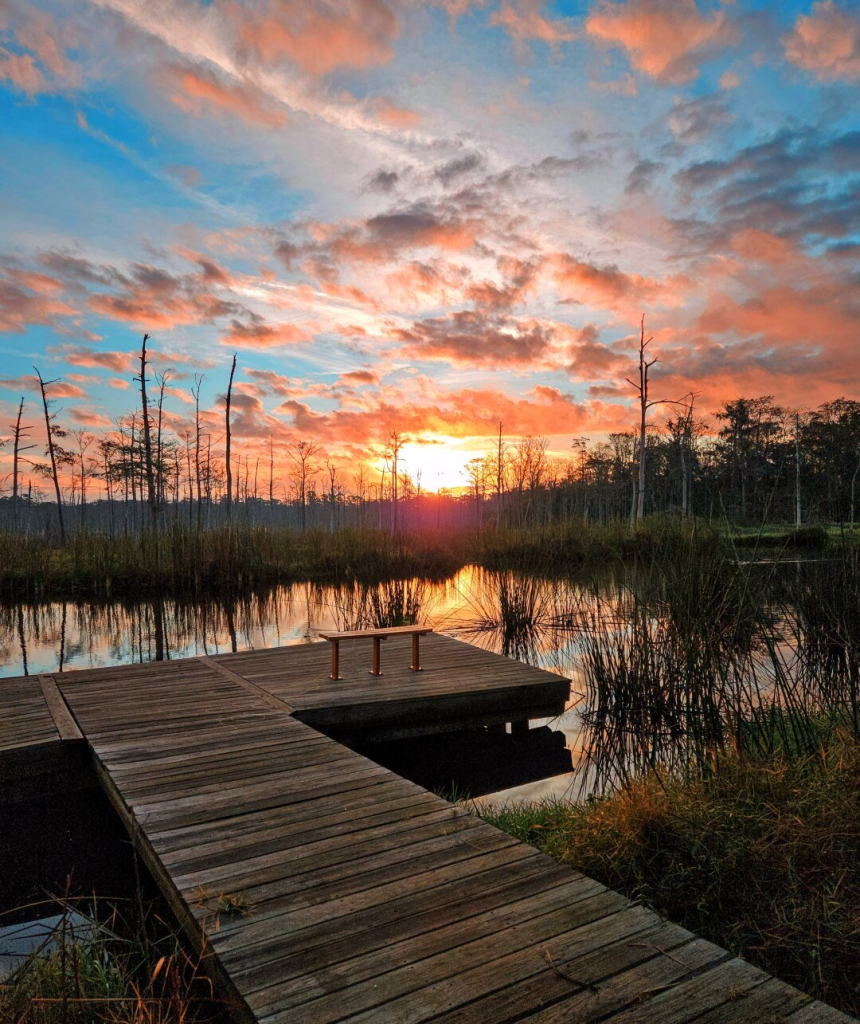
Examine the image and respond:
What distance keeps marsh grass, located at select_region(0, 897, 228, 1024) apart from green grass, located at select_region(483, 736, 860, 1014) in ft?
4.75

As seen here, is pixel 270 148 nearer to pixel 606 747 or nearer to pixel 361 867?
pixel 606 747

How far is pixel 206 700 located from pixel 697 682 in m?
3.20

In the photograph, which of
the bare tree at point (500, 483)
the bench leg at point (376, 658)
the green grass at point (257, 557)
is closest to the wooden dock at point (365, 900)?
the bench leg at point (376, 658)

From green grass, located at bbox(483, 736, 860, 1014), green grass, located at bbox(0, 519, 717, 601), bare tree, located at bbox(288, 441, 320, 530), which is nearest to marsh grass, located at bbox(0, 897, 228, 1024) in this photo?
green grass, located at bbox(483, 736, 860, 1014)

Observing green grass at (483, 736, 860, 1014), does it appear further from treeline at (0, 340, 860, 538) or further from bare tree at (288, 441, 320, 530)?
bare tree at (288, 441, 320, 530)

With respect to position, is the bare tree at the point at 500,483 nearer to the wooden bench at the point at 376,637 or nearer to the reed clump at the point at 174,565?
the reed clump at the point at 174,565

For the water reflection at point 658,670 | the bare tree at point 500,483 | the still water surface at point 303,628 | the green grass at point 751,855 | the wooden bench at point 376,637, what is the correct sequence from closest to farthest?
the green grass at point 751,855 < the water reflection at point 658,670 < the wooden bench at point 376,637 < the still water surface at point 303,628 < the bare tree at point 500,483

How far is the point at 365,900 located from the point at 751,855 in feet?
5.32

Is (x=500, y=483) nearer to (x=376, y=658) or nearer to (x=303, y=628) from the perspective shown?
(x=303, y=628)

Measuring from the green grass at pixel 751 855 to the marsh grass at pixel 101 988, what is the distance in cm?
145

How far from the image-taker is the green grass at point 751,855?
83.7 inches

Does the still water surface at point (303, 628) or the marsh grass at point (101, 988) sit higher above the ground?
the marsh grass at point (101, 988)

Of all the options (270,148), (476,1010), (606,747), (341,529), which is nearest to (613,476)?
(341,529)

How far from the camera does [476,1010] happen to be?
1.40 m
